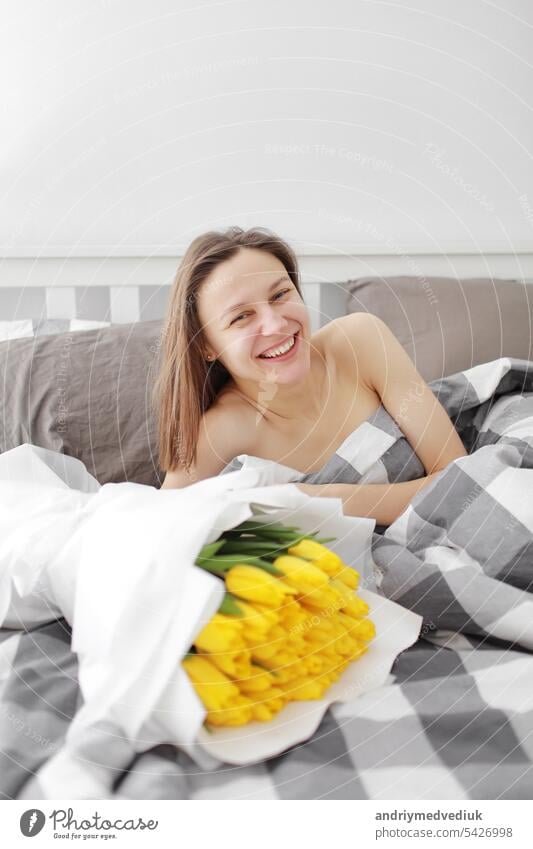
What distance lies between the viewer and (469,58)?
1.07 metres

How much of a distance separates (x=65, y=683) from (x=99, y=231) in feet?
2.34

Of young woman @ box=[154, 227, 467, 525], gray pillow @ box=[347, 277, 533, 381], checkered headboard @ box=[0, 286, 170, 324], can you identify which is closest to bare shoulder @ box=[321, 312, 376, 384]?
young woman @ box=[154, 227, 467, 525]

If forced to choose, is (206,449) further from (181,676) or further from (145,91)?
(145,91)

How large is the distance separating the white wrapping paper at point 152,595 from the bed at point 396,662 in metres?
0.01

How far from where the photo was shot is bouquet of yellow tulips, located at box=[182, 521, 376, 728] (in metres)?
0.42

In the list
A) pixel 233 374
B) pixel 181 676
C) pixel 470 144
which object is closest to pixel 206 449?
pixel 233 374

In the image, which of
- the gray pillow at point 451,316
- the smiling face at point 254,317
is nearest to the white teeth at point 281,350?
the smiling face at point 254,317

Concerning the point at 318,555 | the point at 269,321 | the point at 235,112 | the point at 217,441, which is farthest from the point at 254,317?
the point at 235,112

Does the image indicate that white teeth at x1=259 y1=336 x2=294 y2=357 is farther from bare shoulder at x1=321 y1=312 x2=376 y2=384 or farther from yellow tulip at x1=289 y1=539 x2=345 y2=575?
yellow tulip at x1=289 y1=539 x2=345 y2=575

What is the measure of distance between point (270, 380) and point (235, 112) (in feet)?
1.47

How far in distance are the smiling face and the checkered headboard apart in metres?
0.38

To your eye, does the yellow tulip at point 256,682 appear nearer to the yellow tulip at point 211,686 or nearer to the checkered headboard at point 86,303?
the yellow tulip at point 211,686

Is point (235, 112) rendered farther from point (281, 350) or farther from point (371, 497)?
point (371, 497)
